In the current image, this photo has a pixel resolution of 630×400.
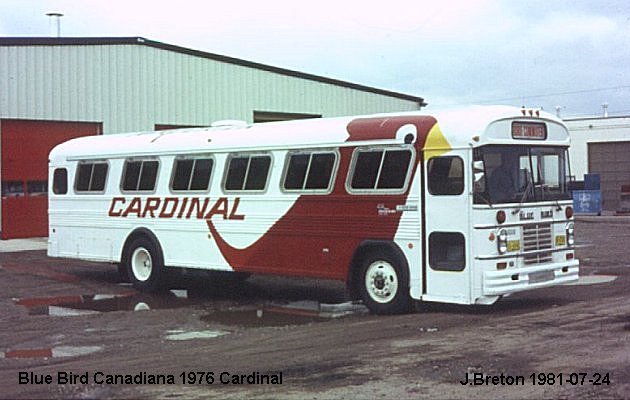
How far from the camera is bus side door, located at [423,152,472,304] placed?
1212 cm

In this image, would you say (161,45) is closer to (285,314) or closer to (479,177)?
(285,314)

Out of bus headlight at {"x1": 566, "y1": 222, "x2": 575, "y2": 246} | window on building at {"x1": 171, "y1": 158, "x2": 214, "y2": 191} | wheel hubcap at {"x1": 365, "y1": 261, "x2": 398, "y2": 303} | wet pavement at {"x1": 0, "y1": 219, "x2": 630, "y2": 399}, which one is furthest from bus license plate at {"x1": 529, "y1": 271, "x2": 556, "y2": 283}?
window on building at {"x1": 171, "y1": 158, "x2": 214, "y2": 191}

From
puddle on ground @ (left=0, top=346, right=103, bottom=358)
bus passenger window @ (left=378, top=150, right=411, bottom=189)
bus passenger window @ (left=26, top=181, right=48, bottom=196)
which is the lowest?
puddle on ground @ (left=0, top=346, right=103, bottom=358)

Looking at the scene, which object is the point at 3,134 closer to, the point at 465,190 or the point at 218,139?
the point at 218,139

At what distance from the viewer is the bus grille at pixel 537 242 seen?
12.6 metres

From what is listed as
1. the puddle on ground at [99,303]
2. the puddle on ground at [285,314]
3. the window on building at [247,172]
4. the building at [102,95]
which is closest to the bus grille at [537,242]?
the puddle on ground at [285,314]

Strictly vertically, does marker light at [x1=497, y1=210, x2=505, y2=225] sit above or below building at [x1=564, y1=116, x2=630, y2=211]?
below

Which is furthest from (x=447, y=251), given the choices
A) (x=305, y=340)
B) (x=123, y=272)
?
(x=123, y=272)

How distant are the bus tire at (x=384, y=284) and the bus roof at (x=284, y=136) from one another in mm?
1771

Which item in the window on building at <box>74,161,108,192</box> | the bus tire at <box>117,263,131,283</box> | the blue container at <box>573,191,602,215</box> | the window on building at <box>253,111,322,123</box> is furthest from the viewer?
the blue container at <box>573,191,602,215</box>

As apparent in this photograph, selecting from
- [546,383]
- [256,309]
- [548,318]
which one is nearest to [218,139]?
[256,309]

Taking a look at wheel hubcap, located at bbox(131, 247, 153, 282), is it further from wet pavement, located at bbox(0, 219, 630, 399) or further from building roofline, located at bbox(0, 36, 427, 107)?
building roofline, located at bbox(0, 36, 427, 107)

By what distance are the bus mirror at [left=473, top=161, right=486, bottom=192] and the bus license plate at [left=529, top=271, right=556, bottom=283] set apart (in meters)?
1.55

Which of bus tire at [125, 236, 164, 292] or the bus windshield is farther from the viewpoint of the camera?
bus tire at [125, 236, 164, 292]
